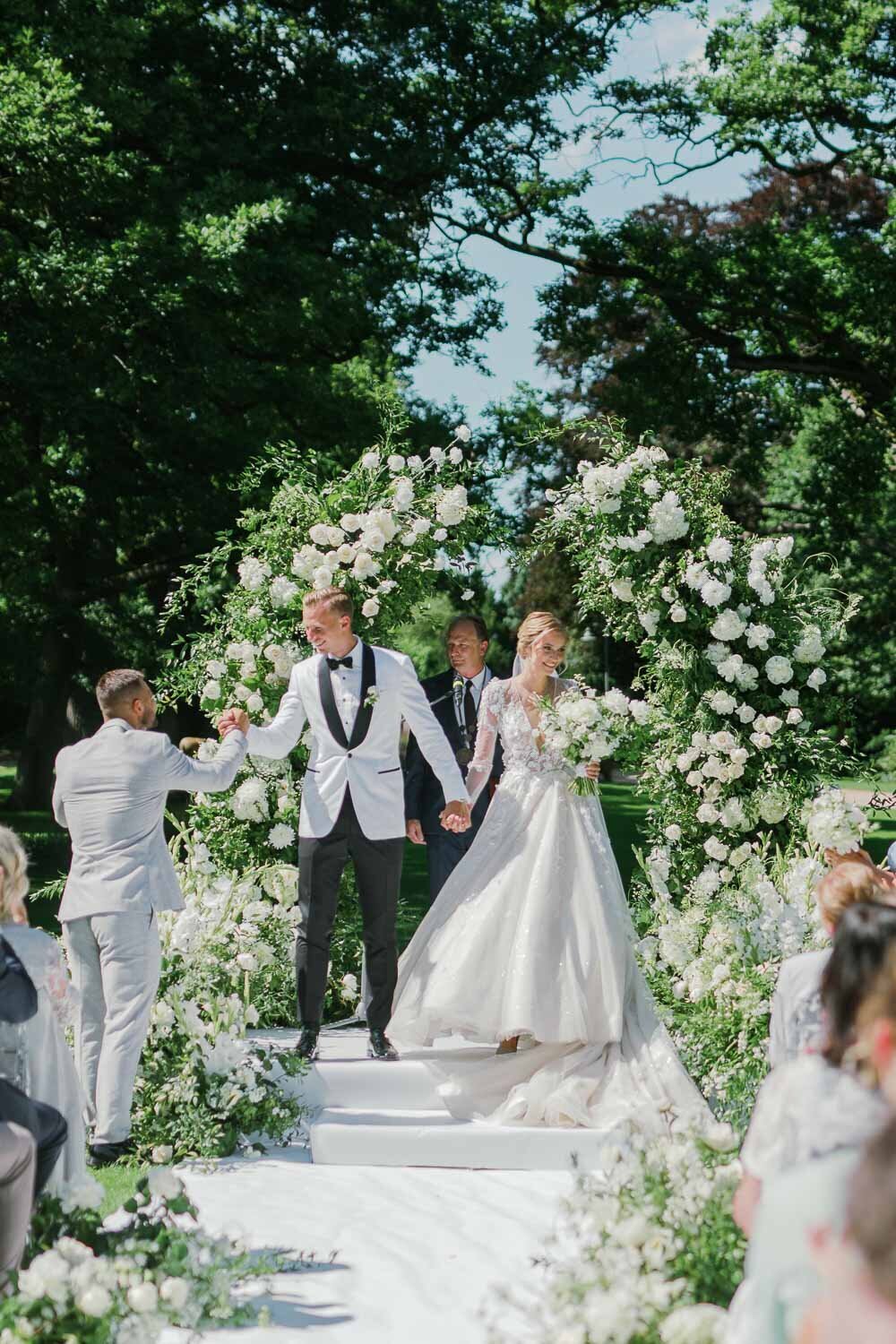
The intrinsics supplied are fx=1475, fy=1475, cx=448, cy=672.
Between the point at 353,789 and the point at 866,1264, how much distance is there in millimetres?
5034

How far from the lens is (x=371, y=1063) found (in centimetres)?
673

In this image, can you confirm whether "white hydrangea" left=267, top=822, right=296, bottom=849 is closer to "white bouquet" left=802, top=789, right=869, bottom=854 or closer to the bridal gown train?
the bridal gown train

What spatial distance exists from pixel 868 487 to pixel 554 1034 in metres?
18.1

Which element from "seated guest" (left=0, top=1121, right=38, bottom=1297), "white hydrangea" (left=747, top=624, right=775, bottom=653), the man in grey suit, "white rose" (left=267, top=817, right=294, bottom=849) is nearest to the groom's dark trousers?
the man in grey suit

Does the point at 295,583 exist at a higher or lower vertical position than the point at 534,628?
higher

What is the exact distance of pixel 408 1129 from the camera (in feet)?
19.3

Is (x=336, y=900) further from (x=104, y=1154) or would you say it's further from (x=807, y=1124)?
(x=807, y=1124)

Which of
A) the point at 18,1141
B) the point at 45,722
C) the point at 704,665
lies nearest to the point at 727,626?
the point at 704,665

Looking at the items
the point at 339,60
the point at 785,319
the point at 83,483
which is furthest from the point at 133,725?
the point at 785,319

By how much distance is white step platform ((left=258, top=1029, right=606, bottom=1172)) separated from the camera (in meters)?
5.74

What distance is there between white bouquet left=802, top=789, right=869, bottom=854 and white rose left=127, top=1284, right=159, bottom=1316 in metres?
3.90

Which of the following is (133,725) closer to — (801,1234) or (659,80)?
(801,1234)

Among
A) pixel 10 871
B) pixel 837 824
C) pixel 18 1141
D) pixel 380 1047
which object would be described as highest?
pixel 837 824

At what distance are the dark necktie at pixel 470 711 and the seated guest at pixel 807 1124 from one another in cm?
564
